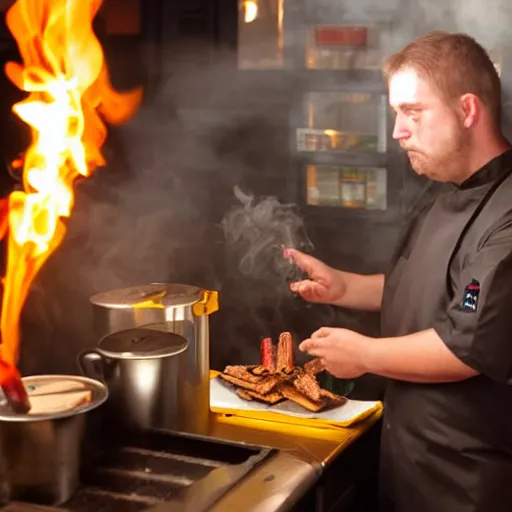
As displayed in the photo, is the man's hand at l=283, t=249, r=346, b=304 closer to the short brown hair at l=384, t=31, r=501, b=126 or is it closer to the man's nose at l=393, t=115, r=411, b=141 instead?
the man's nose at l=393, t=115, r=411, b=141

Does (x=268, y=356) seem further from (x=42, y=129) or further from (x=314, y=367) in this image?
(x=42, y=129)

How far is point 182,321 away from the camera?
173cm

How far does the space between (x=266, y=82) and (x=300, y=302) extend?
63cm

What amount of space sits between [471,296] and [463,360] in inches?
4.8

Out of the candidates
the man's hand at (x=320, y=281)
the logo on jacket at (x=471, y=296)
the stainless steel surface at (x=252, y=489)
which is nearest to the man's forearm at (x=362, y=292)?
the man's hand at (x=320, y=281)

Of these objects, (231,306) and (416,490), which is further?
(231,306)

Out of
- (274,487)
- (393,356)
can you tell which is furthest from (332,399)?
(274,487)

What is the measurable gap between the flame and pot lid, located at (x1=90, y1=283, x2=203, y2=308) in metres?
0.20

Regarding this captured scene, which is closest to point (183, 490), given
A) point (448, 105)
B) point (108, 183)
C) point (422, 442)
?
point (422, 442)

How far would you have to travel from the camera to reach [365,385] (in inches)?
91.6

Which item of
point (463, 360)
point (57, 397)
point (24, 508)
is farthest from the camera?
point (463, 360)

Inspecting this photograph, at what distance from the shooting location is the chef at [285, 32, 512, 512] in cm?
157

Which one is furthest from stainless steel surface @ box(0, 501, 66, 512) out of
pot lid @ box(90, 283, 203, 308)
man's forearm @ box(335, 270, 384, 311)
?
man's forearm @ box(335, 270, 384, 311)

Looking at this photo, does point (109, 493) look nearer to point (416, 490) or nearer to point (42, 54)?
point (416, 490)
